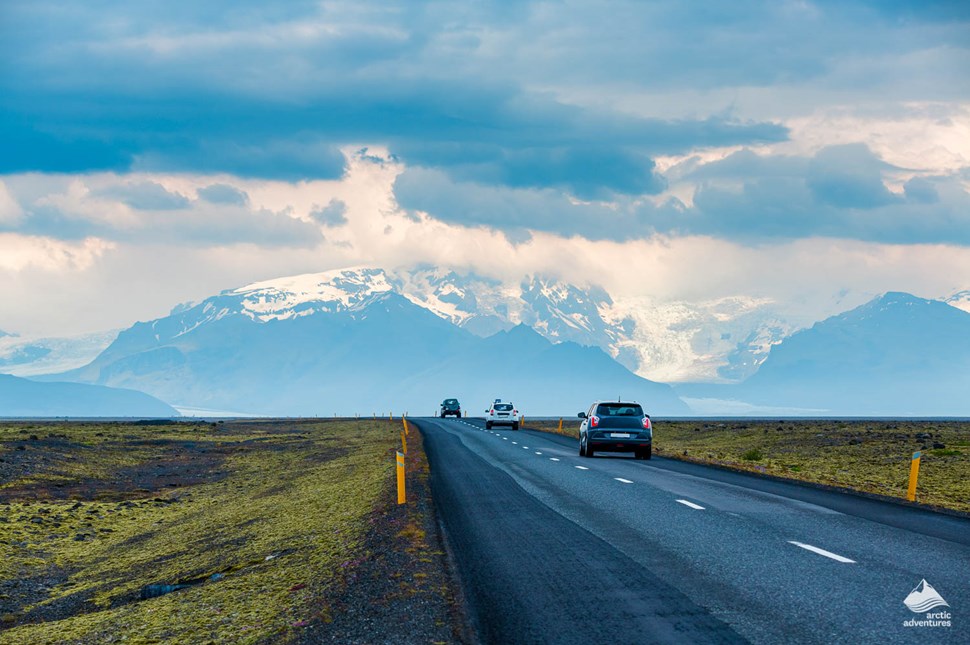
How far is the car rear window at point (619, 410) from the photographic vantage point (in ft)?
120

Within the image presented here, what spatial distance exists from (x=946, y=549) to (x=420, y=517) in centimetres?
843

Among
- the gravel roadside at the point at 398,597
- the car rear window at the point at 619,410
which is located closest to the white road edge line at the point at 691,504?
the gravel roadside at the point at 398,597

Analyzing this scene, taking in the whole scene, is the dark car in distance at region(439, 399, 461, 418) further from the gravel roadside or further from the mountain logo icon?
the mountain logo icon

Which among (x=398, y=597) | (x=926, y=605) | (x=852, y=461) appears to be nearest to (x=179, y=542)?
(x=398, y=597)

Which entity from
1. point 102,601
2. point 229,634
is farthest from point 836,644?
point 102,601

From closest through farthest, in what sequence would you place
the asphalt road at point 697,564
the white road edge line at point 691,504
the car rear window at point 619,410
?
the asphalt road at point 697,564 < the white road edge line at point 691,504 < the car rear window at point 619,410

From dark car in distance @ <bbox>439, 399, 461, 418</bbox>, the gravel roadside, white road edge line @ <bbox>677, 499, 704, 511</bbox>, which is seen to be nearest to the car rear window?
white road edge line @ <bbox>677, 499, 704, 511</bbox>

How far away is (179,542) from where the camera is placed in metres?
22.5

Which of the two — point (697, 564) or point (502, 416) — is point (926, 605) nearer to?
point (697, 564)

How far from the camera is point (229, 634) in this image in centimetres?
1069

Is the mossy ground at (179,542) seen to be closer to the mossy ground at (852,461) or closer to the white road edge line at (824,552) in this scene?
the white road edge line at (824,552)

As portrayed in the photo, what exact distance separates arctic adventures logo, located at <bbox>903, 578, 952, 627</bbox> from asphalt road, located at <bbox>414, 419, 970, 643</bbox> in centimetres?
8

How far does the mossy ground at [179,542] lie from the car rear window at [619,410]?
7.75 metres

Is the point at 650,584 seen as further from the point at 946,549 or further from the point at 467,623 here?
the point at 946,549
